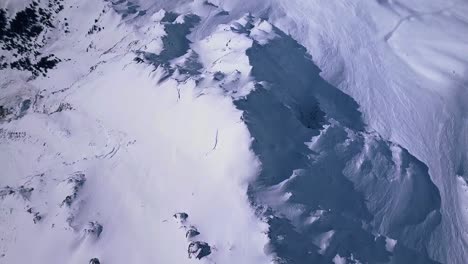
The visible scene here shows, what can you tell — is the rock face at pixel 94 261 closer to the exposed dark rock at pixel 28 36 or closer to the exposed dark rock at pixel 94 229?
the exposed dark rock at pixel 94 229

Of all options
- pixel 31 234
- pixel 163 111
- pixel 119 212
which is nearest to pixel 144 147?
pixel 163 111

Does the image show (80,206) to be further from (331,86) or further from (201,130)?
(331,86)

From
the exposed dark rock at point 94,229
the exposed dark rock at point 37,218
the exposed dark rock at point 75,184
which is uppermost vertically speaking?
the exposed dark rock at point 75,184

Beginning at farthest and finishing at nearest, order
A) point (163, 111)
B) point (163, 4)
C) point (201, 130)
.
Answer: point (163, 4) < point (163, 111) < point (201, 130)

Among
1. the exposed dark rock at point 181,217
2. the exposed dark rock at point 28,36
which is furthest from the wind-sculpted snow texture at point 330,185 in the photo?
the exposed dark rock at point 28,36

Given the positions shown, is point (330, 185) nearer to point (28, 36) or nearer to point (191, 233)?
point (191, 233)

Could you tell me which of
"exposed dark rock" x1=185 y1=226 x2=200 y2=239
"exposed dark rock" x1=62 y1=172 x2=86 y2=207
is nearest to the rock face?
"exposed dark rock" x1=62 y1=172 x2=86 y2=207
